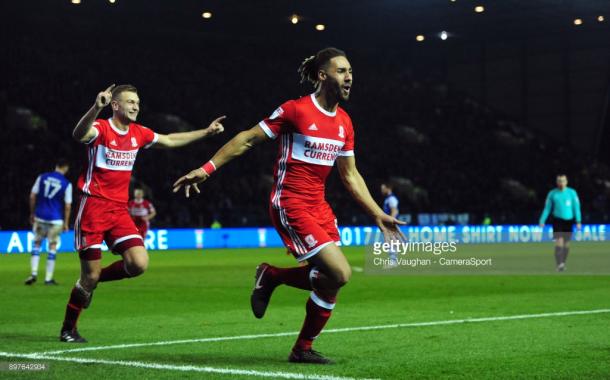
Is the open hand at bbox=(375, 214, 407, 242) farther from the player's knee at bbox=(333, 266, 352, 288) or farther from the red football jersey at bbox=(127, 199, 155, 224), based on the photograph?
the red football jersey at bbox=(127, 199, 155, 224)

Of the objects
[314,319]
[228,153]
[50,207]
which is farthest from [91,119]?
[50,207]

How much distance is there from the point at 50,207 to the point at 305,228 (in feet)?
34.4

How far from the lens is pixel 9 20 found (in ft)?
139

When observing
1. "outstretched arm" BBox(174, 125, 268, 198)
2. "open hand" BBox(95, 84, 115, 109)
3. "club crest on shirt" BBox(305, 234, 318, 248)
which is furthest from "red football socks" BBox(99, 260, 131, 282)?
"club crest on shirt" BBox(305, 234, 318, 248)

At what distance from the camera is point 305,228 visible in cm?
730

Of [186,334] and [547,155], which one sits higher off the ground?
[547,155]

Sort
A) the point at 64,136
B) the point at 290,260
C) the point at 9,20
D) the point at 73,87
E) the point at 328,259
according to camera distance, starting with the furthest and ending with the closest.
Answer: the point at 9,20 → the point at 73,87 → the point at 64,136 → the point at 290,260 → the point at 328,259

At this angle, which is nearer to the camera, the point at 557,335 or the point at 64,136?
the point at 557,335

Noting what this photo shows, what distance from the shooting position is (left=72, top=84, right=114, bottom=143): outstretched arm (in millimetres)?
8031

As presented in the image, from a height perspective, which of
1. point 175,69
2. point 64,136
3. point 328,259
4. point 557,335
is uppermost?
point 175,69

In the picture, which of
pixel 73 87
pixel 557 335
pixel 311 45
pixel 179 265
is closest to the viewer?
pixel 557 335

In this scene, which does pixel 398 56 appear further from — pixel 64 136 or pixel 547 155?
pixel 64 136

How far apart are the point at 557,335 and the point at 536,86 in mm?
46622

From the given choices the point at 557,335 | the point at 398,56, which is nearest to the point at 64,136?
the point at 398,56
